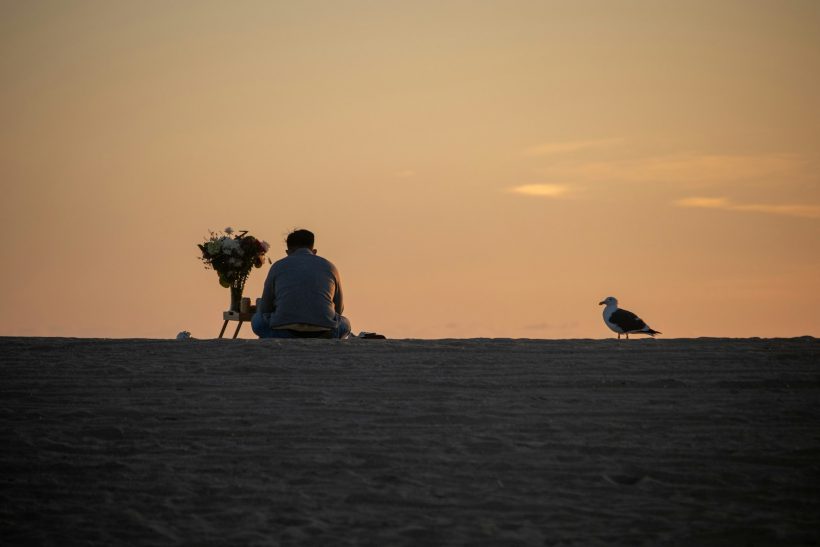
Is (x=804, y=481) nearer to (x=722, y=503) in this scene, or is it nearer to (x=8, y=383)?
(x=722, y=503)

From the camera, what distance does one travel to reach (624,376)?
28.1ft

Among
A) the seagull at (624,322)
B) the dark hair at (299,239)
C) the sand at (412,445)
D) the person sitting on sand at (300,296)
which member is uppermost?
the seagull at (624,322)

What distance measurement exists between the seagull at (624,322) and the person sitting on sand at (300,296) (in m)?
4.93

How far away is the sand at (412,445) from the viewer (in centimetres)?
586

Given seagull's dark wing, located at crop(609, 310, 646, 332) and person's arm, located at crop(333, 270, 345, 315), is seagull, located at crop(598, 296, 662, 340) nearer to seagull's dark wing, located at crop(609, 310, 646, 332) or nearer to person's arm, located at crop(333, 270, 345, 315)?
seagull's dark wing, located at crop(609, 310, 646, 332)

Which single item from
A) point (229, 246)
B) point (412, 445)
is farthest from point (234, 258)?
point (412, 445)

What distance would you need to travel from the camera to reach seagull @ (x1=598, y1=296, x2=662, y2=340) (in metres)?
14.4

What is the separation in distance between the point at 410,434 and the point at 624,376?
2.09 m

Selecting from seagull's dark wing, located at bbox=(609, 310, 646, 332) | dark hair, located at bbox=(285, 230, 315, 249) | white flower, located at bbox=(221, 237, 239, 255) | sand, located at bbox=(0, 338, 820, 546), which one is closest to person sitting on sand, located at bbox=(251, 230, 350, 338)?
dark hair, located at bbox=(285, 230, 315, 249)

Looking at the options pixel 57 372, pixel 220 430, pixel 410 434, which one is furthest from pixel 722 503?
pixel 57 372

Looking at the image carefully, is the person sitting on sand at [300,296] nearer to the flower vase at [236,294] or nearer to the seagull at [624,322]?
the flower vase at [236,294]

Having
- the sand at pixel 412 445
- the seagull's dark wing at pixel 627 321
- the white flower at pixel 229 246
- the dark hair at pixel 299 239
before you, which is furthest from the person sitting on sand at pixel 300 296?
the seagull's dark wing at pixel 627 321

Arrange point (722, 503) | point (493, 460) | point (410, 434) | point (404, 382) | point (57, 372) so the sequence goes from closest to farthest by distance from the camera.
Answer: point (722, 503), point (493, 460), point (410, 434), point (404, 382), point (57, 372)

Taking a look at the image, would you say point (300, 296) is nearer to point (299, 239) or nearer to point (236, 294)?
point (299, 239)
